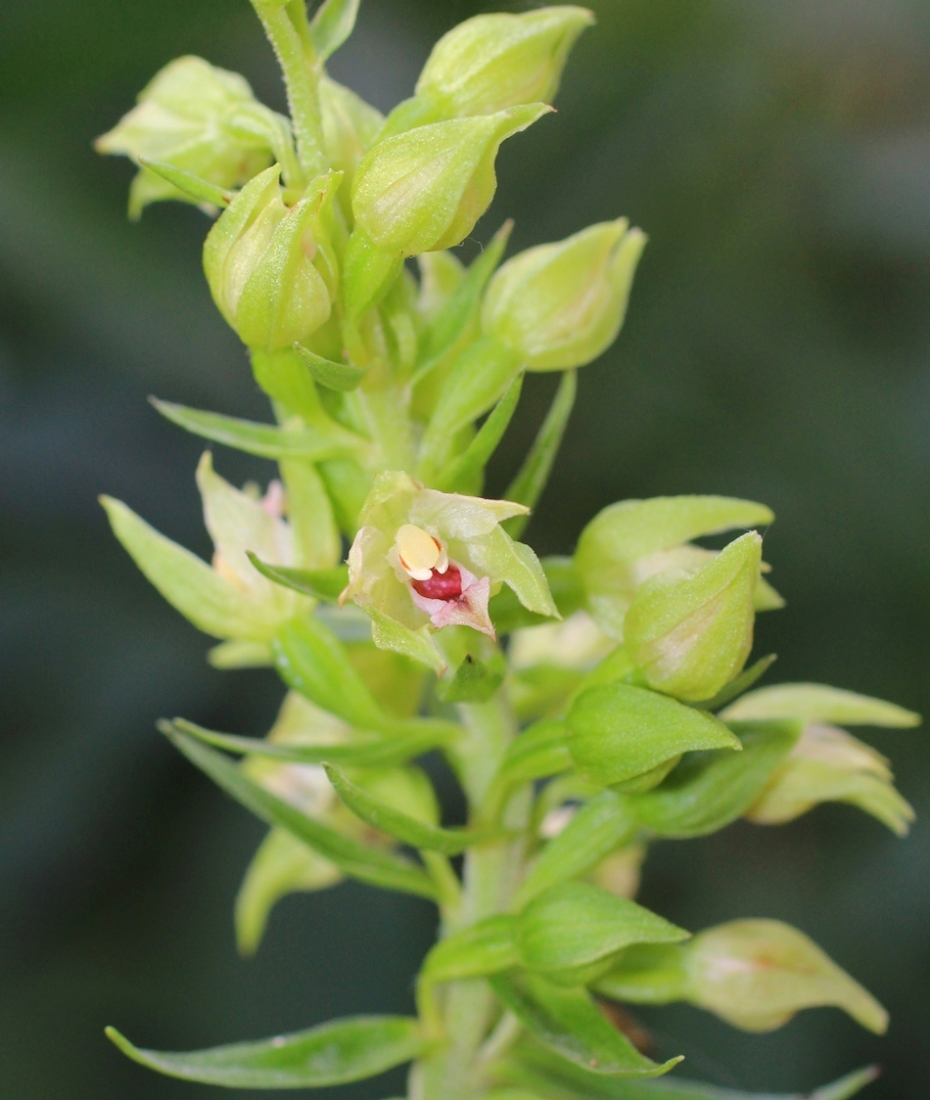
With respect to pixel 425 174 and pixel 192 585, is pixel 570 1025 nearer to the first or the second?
pixel 192 585

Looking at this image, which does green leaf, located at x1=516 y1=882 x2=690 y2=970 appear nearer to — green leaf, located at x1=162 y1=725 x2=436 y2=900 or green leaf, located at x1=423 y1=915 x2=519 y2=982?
green leaf, located at x1=423 y1=915 x2=519 y2=982

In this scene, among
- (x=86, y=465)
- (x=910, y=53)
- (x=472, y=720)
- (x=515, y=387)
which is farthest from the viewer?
(x=910, y=53)

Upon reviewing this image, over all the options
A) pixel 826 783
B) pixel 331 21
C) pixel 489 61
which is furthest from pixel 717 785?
pixel 331 21

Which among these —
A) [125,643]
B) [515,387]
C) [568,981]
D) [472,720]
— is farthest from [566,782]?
[125,643]

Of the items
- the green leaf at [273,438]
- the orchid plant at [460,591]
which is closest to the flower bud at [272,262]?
the orchid plant at [460,591]

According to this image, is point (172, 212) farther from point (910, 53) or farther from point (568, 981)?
point (568, 981)

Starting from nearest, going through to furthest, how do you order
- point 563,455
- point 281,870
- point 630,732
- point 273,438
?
point 630,732 → point 273,438 → point 281,870 → point 563,455

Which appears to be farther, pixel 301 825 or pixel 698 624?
pixel 301 825

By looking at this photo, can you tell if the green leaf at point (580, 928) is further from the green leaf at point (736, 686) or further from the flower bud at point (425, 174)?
the flower bud at point (425, 174)
